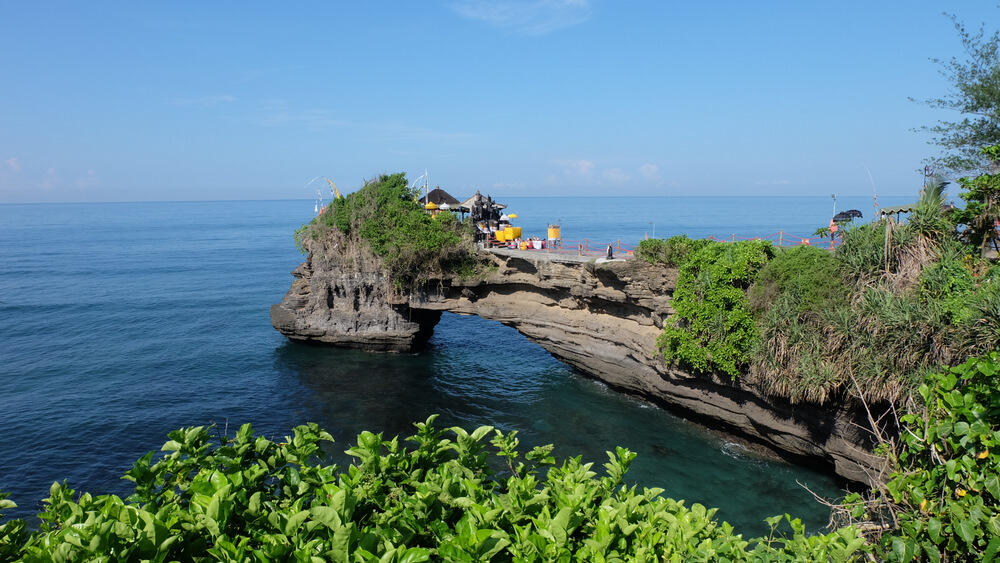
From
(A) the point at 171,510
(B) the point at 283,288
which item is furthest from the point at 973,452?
(B) the point at 283,288

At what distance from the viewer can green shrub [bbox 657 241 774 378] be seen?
60.0ft

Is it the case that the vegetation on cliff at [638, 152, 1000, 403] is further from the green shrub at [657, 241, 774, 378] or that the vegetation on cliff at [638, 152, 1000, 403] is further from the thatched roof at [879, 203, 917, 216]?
the thatched roof at [879, 203, 917, 216]

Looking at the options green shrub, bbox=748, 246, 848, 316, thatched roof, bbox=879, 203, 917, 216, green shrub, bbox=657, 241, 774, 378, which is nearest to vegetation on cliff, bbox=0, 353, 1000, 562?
green shrub, bbox=748, 246, 848, 316

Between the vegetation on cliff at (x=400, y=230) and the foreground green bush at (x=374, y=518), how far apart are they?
Result: 21281 mm

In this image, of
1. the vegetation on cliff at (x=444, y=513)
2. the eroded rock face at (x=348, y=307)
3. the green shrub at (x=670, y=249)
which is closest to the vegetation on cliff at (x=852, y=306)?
the green shrub at (x=670, y=249)

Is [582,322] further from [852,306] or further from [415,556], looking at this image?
[415,556]

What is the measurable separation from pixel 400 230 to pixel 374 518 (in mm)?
23465

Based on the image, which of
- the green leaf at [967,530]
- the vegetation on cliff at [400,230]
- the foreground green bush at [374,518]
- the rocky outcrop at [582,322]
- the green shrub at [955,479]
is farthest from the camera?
the vegetation on cliff at [400,230]

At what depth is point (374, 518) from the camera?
18.2ft

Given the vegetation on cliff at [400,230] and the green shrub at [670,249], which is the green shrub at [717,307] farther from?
the vegetation on cliff at [400,230]

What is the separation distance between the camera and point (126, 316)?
38125mm

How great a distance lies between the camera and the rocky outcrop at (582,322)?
→ 17766 millimetres

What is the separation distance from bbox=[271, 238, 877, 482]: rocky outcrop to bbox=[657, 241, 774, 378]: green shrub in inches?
44.3

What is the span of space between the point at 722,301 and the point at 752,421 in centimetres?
428
